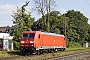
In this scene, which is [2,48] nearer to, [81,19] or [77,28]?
[77,28]

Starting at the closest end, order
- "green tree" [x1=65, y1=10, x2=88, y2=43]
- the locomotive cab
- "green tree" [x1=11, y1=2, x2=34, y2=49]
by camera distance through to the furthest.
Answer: the locomotive cab < "green tree" [x1=11, y1=2, x2=34, y2=49] < "green tree" [x1=65, y1=10, x2=88, y2=43]

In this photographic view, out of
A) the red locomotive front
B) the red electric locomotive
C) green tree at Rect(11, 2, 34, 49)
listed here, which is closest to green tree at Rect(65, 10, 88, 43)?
green tree at Rect(11, 2, 34, 49)

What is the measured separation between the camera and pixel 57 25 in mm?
71188

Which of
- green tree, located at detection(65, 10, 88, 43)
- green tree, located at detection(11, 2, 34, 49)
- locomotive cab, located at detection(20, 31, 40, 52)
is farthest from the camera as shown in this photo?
green tree, located at detection(65, 10, 88, 43)

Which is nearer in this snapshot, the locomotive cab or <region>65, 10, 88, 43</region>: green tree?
the locomotive cab

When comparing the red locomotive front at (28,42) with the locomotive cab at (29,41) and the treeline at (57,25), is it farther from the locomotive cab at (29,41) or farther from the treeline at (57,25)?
Answer: the treeline at (57,25)

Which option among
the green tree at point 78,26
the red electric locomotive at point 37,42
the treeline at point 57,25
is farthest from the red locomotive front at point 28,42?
the green tree at point 78,26

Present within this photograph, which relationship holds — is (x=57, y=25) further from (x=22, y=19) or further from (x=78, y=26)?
(x=22, y=19)

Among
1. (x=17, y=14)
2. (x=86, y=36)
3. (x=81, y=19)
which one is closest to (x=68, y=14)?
(x=81, y=19)

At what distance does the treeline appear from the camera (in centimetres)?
4559

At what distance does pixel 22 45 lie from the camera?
94.4 feet

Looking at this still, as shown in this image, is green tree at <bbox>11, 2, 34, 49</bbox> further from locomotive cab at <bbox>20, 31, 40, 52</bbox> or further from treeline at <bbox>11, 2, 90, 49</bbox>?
locomotive cab at <bbox>20, 31, 40, 52</bbox>

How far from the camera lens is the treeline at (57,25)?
150 feet

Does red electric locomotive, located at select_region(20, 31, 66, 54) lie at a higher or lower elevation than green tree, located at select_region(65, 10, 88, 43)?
lower
